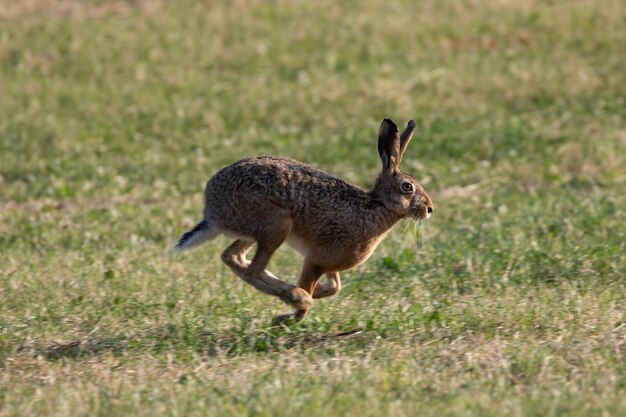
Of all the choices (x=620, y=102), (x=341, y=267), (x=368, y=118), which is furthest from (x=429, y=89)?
(x=341, y=267)

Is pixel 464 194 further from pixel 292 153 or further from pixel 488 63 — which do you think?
pixel 488 63

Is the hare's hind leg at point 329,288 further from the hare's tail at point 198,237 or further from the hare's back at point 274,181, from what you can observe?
the hare's tail at point 198,237

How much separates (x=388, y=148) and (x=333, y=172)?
4.78 m

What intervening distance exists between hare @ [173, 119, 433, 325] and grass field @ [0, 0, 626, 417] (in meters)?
0.28

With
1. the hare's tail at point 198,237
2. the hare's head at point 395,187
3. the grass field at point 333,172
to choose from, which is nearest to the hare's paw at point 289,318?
the grass field at point 333,172

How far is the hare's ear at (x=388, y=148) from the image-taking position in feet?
22.7

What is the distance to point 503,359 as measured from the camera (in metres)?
5.79

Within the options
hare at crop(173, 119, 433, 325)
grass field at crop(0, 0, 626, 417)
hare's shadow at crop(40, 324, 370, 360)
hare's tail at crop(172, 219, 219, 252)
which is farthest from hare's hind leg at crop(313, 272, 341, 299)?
hare's tail at crop(172, 219, 219, 252)

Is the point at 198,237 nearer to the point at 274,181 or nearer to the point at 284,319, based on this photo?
the point at 274,181

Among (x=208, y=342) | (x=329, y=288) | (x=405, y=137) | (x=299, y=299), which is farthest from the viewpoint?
(x=405, y=137)

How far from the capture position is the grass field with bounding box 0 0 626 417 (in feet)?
18.3

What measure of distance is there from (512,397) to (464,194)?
579 cm

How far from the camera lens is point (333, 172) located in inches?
464

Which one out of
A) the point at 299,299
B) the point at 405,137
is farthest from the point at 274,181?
the point at 405,137
